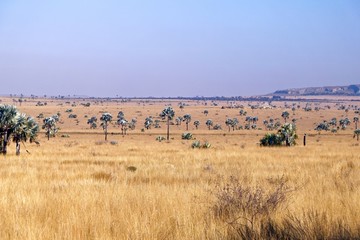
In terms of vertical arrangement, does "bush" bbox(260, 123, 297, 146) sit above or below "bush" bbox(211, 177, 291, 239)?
below

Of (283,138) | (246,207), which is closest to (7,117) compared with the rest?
(246,207)

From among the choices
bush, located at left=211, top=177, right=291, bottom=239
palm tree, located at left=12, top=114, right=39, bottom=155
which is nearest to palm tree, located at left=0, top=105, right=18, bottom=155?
palm tree, located at left=12, top=114, right=39, bottom=155

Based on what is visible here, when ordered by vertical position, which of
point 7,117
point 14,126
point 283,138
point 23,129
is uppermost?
point 7,117

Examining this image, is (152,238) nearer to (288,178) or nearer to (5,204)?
(5,204)

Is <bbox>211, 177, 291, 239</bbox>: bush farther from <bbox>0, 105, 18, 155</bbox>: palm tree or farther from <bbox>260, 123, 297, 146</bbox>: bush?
A: <bbox>260, 123, 297, 146</bbox>: bush

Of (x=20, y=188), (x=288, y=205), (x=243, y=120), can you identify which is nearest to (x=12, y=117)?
(x=20, y=188)

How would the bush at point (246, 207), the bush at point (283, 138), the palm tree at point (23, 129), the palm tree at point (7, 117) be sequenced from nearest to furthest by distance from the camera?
1. the bush at point (246, 207)
2. the palm tree at point (7, 117)
3. the palm tree at point (23, 129)
4. the bush at point (283, 138)

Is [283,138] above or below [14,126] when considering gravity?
below

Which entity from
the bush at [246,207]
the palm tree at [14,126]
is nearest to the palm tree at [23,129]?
the palm tree at [14,126]

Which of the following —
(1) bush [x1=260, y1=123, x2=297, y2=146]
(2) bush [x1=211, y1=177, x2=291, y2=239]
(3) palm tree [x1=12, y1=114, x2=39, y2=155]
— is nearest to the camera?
(2) bush [x1=211, y1=177, x2=291, y2=239]

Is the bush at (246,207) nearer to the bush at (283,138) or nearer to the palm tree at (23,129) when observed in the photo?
the palm tree at (23,129)

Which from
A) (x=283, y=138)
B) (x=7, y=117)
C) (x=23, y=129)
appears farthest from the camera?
(x=283, y=138)

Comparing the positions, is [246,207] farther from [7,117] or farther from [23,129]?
[23,129]

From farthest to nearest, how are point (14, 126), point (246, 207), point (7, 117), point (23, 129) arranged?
point (23, 129)
point (14, 126)
point (7, 117)
point (246, 207)
